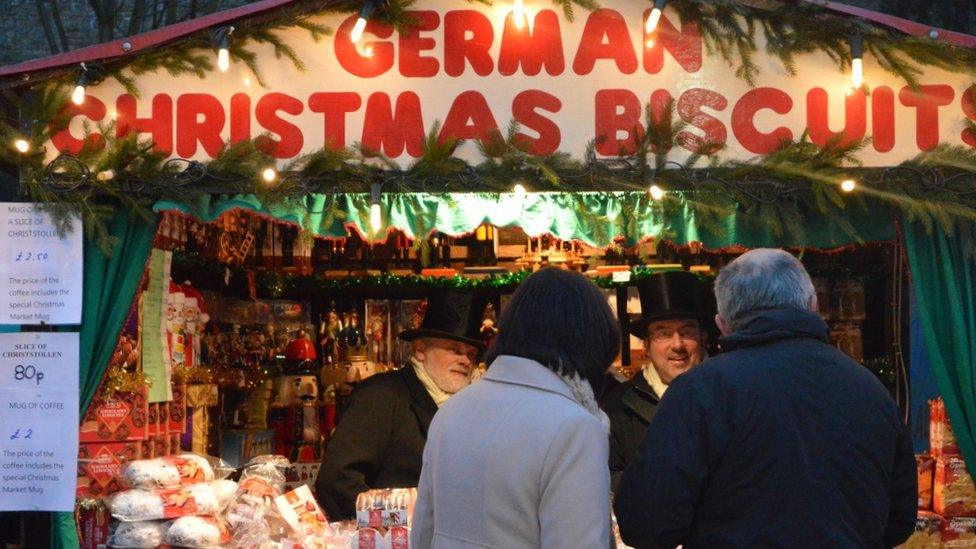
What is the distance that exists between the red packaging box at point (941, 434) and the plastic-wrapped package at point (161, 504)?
3.84m

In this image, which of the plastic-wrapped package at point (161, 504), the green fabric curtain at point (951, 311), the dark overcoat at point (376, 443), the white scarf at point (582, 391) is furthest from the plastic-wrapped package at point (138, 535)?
the green fabric curtain at point (951, 311)

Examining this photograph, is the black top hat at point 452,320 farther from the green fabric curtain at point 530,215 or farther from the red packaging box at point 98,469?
the red packaging box at point 98,469

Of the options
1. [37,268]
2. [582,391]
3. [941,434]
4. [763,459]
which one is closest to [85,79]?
[37,268]

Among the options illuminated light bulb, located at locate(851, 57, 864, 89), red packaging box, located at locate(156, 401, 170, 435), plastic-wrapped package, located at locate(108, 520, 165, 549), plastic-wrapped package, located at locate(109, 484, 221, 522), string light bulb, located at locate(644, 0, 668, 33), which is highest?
string light bulb, located at locate(644, 0, 668, 33)

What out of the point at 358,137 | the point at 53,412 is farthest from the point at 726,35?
the point at 53,412

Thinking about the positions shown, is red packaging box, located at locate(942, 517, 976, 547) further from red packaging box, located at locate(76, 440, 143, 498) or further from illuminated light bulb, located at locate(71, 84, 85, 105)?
illuminated light bulb, located at locate(71, 84, 85, 105)

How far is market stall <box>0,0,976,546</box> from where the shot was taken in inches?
227

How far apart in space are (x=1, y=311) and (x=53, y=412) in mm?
581

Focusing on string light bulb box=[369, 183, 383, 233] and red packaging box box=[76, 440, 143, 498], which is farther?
red packaging box box=[76, 440, 143, 498]

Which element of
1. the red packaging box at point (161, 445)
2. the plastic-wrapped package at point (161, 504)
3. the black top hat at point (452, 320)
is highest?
the black top hat at point (452, 320)

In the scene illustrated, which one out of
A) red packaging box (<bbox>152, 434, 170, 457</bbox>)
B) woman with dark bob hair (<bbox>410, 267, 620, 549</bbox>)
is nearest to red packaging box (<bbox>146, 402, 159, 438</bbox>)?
red packaging box (<bbox>152, 434, 170, 457</bbox>)

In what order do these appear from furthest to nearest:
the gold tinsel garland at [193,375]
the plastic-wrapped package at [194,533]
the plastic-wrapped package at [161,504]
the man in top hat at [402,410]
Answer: the gold tinsel garland at [193,375], the man in top hat at [402,410], the plastic-wrapped package at [161,504], the plastic-wrapped package at [194,533]

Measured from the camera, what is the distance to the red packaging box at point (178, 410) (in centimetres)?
682

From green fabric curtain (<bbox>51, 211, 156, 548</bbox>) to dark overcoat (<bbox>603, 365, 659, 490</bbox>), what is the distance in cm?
259
